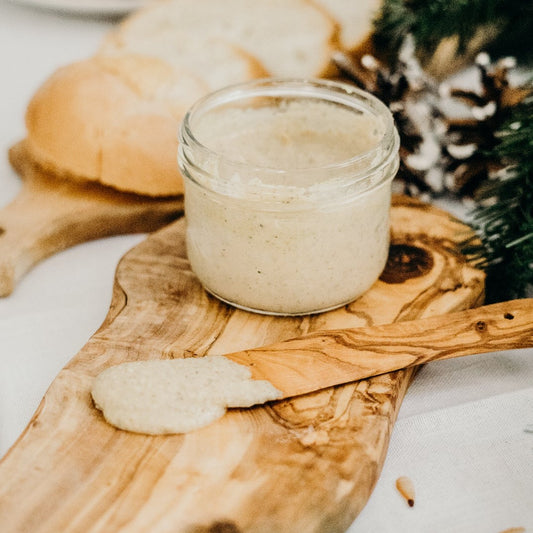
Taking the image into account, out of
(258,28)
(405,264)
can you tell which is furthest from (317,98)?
(258,28)

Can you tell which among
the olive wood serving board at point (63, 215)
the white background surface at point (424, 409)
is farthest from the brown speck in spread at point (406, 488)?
the olive wood serving board at point (63, 215)

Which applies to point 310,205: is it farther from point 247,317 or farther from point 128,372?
point 128,372

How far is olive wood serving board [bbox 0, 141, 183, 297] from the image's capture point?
1317mm

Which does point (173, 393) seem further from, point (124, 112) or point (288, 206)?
point (124, 112)

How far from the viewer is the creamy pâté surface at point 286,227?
100cm

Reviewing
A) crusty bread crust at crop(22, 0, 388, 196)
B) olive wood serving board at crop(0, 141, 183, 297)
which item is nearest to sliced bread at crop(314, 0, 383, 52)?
crusty bread crust at crop(22, 0, 388, 196)

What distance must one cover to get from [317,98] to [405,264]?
1.19ft

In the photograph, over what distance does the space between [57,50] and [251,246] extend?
1535 millimetres

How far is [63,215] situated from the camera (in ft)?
4.52

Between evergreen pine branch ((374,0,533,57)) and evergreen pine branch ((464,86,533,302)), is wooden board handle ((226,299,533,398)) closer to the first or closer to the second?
evergreen pine branch ((464,86,533,302))

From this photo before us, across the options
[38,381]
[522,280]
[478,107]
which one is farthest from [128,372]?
[478,107]

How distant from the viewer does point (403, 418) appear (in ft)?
3.21

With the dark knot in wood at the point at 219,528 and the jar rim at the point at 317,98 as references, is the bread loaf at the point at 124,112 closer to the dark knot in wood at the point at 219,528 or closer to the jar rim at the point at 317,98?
the jar rim at the point at 317,98

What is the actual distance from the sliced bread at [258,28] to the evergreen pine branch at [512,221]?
79 centimetres
